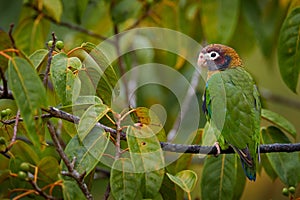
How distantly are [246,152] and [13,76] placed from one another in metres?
1.46

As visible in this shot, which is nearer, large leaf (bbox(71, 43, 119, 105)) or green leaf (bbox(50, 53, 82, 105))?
green leaf (bbox(50, 53, 82, 105))

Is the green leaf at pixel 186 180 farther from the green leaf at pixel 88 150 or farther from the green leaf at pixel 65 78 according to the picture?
the green leaf at pixel 65 78

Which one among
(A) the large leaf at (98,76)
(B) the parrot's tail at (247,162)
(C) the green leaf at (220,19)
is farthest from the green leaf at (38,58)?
(C) the green leaf at (220,19)

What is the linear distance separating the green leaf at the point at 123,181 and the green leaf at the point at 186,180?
180 millimetres

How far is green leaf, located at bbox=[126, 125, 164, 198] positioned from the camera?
2.72m

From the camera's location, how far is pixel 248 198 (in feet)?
23.9


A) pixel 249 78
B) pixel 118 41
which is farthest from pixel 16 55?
pixel 118 41

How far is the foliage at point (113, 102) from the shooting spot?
2.68 meters

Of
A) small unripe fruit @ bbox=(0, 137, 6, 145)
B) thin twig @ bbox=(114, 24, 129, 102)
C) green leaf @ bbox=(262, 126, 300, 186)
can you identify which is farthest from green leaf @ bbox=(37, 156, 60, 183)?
thin twig @ bbox=(114, 24, 129, 102)

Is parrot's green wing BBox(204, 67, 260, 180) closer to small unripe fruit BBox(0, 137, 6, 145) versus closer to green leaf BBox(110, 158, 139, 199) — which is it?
green leaf BBox(110, 158, 139, 199)

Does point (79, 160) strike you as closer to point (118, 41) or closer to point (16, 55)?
point (16, 55)

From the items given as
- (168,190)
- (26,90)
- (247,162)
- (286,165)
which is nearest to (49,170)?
(168,190)

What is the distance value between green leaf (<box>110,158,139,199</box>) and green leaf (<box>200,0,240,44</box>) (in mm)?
1916

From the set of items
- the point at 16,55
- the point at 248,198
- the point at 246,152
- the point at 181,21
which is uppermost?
the point at 181,21
